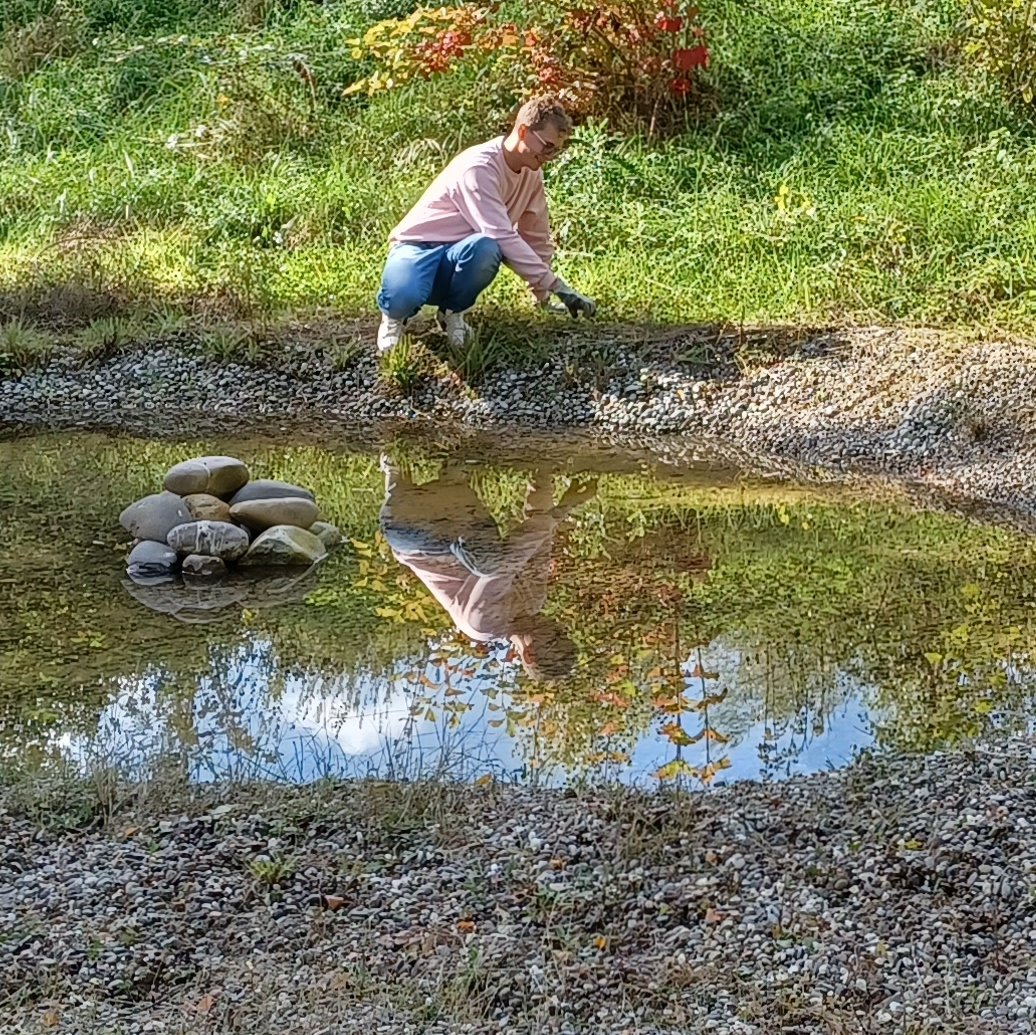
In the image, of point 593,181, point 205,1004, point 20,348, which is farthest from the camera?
point 593,181

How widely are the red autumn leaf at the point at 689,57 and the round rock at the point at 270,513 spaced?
4.50 meters

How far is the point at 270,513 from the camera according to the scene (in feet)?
17.9

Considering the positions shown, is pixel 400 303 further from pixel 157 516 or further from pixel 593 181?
pixel 593 181

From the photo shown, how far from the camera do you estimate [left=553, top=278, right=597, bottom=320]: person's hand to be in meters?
6.59

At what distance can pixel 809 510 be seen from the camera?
5695 millimetres

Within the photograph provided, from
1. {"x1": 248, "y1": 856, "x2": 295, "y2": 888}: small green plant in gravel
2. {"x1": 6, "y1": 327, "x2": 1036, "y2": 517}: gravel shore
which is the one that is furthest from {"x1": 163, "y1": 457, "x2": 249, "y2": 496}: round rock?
{"x1": 248, "y1": 856, "x2": 295, "y2": 888}: small green plant in gravel

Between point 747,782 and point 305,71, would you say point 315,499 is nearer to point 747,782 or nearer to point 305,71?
point 747,782

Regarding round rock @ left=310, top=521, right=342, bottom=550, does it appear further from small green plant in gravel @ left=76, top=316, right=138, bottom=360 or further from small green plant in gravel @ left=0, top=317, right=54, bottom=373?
small green plant in gravel @ left=0, top=317, right=54, bottom=373

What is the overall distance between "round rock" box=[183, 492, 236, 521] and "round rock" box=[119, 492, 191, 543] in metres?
0.02

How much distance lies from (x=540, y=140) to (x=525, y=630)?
2480mm

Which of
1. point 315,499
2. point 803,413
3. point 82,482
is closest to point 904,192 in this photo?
point 803,413

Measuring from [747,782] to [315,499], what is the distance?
2.75m

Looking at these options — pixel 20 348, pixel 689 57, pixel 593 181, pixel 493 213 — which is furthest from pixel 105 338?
pixel 689 57

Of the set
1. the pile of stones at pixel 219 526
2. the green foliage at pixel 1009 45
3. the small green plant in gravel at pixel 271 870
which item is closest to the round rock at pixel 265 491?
the pile of stones at pixel 219 526
